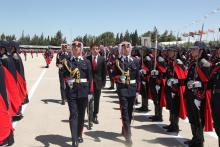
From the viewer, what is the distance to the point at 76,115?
7645mm

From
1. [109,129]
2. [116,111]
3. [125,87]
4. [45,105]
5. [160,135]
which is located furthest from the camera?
[45,105]

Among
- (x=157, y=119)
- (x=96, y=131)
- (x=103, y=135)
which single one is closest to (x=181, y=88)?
(x=157, y=119)

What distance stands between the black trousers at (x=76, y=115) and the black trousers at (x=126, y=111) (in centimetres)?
79

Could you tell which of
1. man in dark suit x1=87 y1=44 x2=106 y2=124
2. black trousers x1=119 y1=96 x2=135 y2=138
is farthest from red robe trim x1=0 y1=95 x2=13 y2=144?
man in dark suit x1=87 y1=44 x2=106 y2=124

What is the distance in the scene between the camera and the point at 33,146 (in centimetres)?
781

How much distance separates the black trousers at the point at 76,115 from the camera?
7527 millimetres

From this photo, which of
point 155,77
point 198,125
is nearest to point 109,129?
point 155,77

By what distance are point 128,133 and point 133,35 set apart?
346 ft

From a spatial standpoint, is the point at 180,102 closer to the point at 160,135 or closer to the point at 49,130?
the point at 160,135

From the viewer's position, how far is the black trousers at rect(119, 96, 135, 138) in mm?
7961

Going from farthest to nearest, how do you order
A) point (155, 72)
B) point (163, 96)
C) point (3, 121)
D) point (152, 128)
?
point (155, 72) < point (163, 96) < point (152, 128) < point (3, 121)

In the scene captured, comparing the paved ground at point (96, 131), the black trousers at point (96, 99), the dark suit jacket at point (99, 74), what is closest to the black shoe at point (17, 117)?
the paved ground at point (96, 131)

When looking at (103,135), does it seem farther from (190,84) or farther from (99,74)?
(190,84)

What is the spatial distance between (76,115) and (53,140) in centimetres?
106
